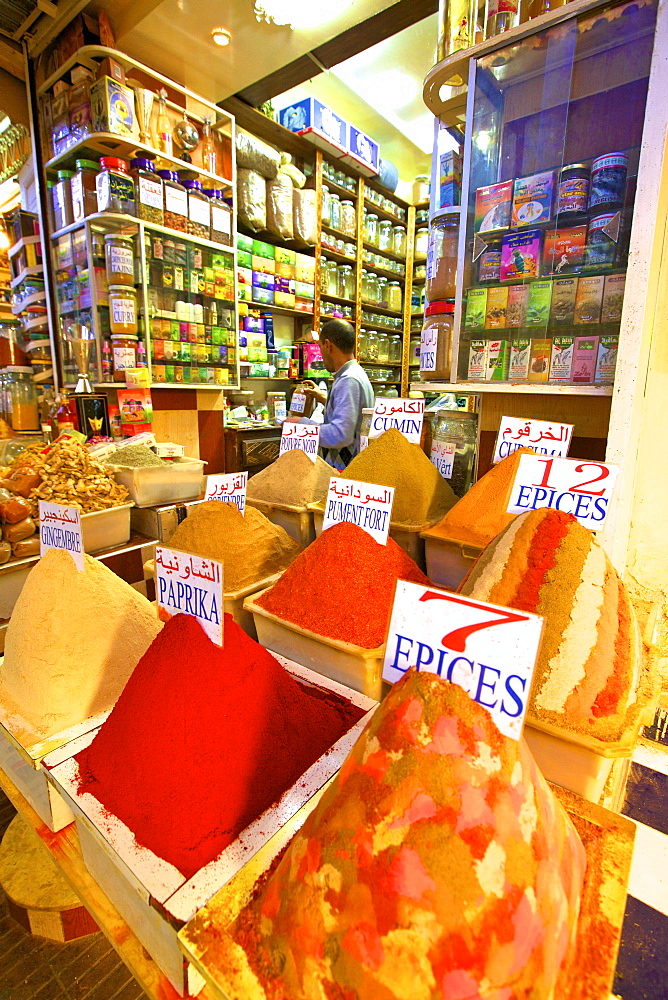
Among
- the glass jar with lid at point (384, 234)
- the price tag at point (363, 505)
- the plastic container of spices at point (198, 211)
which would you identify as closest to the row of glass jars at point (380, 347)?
the glass jar with lid at point (384, 234)

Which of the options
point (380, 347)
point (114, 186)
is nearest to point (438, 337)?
point (114, 186)

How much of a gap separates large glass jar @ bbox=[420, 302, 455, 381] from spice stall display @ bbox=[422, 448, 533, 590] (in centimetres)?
64

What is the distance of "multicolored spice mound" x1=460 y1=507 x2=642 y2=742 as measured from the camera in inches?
25.4

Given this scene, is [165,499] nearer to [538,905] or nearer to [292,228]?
[538,905]

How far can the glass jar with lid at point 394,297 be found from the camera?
5195 mm

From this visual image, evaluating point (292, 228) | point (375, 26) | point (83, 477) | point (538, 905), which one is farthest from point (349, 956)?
point (292, 228)

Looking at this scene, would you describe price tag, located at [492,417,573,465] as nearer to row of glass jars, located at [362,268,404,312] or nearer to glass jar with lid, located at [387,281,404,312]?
row of glass jars, located at [362,268,404,312]

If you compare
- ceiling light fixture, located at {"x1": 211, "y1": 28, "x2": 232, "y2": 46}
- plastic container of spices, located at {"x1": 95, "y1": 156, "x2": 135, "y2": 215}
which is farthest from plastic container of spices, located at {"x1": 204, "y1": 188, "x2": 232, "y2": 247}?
ceiling light fixture, located at {"x1": 211, "y1": 28, "x2": 232, "y2": 46}

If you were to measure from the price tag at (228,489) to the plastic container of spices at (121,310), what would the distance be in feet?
6.24

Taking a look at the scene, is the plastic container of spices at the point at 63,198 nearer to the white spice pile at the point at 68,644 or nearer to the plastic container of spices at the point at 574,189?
the plastic container of spices at the point at 574,189

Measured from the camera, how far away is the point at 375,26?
2.72 metres

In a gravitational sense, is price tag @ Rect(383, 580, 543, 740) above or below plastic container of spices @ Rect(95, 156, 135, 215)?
below

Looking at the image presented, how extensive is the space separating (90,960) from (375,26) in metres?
3.93

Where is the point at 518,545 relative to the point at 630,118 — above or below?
below
